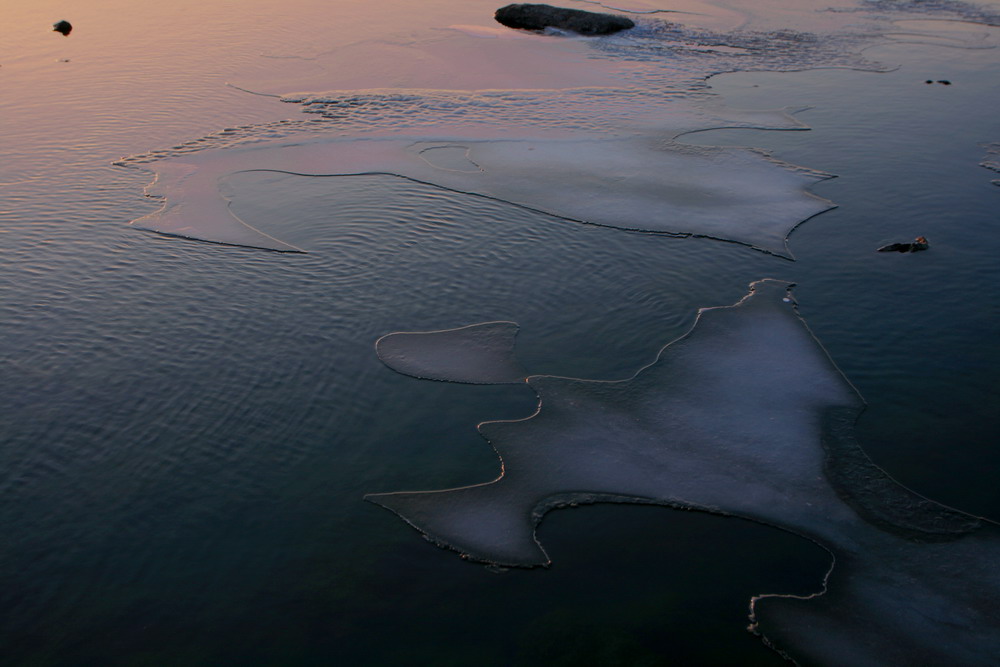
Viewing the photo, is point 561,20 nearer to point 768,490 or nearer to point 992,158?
point 992,158

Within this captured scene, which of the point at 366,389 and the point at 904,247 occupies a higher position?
the point at 904,247

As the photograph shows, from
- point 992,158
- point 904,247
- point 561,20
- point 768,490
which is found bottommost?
point 768,490

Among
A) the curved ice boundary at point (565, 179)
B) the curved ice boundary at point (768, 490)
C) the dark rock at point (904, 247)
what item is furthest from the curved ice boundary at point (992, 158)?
the curved ice boundary at point (768, 490)

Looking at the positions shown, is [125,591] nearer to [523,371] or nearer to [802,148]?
[523,371]

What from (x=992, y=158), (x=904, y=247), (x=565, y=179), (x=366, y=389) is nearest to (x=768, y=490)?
(x=366, y=389)

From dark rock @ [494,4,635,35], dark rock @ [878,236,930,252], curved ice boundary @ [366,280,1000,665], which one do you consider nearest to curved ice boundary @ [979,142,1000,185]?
dark rock @ [878,236,930,252]

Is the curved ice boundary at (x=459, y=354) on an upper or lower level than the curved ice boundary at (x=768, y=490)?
upper

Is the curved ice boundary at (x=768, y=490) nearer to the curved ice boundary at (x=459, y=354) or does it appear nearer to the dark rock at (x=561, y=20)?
the curved ice boundary at (x=459, y=354)
